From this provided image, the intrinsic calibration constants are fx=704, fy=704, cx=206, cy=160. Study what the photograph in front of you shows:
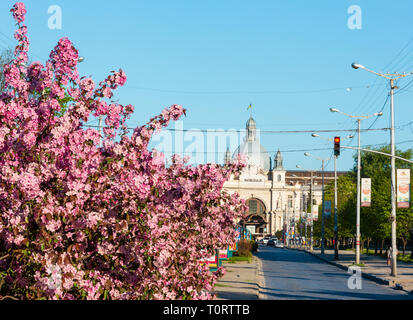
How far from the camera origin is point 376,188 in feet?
211

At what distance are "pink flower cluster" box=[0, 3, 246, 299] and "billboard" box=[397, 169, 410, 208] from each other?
1073 inches

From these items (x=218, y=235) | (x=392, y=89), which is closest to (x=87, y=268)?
(x=218, y=235)

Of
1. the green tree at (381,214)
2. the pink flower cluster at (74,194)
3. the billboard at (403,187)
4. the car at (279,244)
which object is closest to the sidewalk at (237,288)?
the billboard at (403,187)

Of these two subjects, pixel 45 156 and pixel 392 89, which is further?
pixel 392 89

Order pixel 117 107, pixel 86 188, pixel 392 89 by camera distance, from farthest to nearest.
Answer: pixel 392 89
pixel 117 107
pixel 86 188

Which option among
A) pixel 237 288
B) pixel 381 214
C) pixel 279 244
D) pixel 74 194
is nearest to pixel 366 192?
pixel 381 214

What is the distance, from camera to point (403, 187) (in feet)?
120

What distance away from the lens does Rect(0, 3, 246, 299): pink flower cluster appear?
8258 millimetres

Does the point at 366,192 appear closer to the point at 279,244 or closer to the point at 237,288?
the point at 237,288

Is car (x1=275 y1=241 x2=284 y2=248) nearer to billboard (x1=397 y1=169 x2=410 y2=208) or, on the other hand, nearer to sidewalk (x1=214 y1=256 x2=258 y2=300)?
billboard (x1=397 y1=169 x2=410 y2=208)

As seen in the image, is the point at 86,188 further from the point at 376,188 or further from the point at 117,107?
the point at 376,188

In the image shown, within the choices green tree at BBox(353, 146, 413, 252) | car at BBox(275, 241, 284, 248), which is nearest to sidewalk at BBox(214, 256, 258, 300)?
green tree at BBox(353, 146, 413, 252)

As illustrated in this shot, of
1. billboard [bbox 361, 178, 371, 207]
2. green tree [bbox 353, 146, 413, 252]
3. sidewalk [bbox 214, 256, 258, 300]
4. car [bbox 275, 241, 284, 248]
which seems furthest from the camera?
car [bbox 275, 241, 284, 248]
